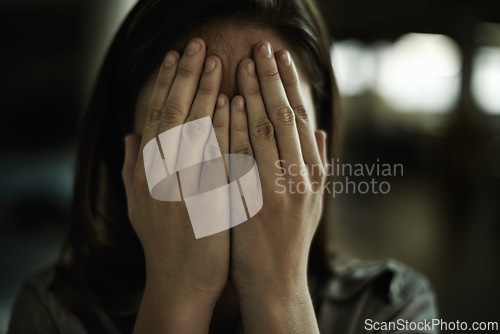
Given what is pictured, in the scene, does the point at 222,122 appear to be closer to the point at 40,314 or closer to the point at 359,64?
the point at 40,314

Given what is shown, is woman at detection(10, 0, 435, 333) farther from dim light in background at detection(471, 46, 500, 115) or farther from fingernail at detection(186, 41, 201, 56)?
dim light in background at detection(471, 46, 500, 115)

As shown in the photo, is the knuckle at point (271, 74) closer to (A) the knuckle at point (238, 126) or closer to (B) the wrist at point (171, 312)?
(A) the knuckle at point (238, 126)

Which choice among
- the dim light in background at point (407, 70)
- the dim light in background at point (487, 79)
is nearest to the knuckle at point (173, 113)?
the dim light in background at point (407, 70)

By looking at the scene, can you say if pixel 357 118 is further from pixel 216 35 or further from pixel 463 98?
pixel 216 35

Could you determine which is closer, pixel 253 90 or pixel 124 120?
pixel 253 90

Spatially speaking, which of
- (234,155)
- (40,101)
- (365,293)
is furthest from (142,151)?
(40,101)

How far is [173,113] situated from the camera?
0.51 m

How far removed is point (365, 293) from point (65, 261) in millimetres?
532

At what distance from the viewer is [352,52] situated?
17.6ft

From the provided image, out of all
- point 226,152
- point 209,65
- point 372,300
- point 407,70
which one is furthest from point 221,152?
point 407,70

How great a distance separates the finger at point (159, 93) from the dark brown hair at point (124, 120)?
0.04 metres

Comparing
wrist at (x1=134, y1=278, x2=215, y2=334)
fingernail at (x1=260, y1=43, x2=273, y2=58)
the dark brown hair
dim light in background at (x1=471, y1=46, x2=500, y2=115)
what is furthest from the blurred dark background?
wrist at (x1=134, y1=278, x2=215, y2=334)

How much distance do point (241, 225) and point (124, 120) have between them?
0.93 ft

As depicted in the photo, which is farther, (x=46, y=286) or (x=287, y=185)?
(x=46, y=286)
